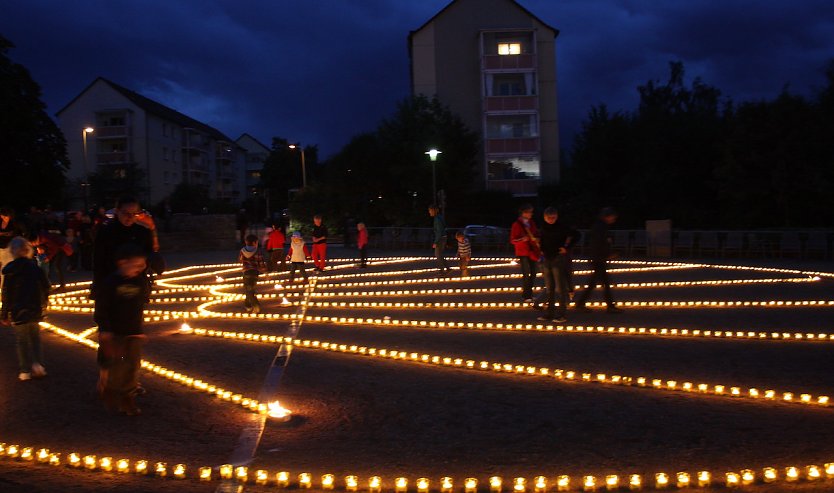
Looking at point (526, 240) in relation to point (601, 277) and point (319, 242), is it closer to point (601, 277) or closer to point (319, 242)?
point (601, 277)

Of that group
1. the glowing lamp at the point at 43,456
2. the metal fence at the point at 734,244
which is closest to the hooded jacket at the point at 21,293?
the glowing lamp at the point at 43,456

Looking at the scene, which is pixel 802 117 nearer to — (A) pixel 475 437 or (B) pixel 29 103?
(A) pixel 475 437

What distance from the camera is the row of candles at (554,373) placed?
667cm

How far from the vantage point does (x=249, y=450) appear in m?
5.53

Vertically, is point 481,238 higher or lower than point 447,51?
lower

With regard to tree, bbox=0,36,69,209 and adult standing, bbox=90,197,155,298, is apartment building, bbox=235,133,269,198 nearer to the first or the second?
tree, bbox=0,36,69,209

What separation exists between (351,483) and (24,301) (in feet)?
15.1

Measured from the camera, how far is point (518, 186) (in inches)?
1983

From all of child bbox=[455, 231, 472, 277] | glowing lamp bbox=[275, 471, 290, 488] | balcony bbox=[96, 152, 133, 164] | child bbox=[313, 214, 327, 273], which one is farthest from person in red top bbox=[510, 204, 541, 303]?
balcony bbox=[96, 152, 133, 164]

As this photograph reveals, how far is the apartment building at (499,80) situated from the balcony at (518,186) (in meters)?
0.06

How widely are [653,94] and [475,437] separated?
71.3 meters

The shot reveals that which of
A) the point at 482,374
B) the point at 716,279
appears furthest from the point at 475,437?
the point at 716,279

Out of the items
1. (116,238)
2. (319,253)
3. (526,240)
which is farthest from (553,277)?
(319,253)

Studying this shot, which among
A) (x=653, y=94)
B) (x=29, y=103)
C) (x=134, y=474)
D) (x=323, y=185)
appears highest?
(x=653, y=94)
